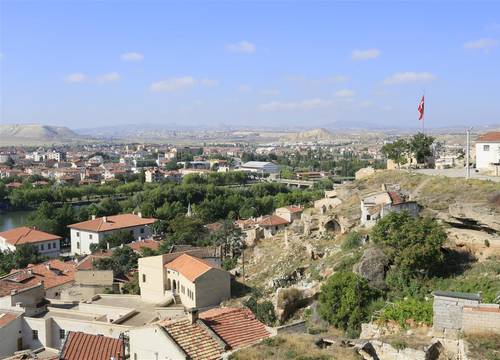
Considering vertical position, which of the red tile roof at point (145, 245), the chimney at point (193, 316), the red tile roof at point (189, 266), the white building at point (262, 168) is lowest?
the white building at point (262, 168)

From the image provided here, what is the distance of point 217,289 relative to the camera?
69.6ft

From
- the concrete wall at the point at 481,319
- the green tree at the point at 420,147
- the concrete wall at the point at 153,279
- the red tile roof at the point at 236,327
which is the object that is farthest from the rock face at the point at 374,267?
the green tree at the point at 420,147

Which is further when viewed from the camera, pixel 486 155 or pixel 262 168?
pixel 262 168

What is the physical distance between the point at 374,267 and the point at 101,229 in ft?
88.3

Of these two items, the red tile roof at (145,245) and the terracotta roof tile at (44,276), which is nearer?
the terracotta roof tile at (44,276)

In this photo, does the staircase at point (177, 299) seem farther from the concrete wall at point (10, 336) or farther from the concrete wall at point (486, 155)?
the concrete wall at point (486, 155)

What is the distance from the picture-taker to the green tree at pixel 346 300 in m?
15.6

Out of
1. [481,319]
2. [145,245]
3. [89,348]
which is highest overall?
[481,319]

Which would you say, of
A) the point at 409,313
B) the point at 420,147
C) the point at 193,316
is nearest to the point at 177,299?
the point at 409,313

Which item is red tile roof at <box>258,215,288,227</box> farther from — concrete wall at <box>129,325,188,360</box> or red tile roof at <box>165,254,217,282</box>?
concrete wall at <box>129,325,188,360</box>

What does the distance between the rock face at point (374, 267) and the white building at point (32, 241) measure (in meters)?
26.2

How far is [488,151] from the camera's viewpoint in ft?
88.9

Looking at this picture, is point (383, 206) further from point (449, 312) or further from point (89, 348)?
point (89, 348)

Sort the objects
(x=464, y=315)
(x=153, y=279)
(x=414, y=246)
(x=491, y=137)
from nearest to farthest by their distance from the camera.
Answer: (x=464, y=315)
(x=414, y=246)
(x=153, y=279)
(x=491, y=137)
